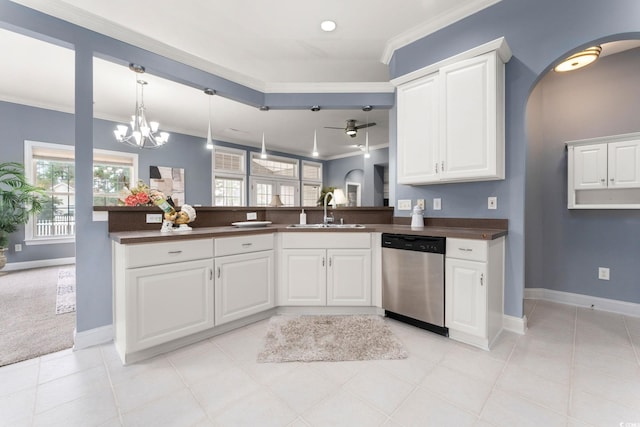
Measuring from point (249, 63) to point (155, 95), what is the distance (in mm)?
1924

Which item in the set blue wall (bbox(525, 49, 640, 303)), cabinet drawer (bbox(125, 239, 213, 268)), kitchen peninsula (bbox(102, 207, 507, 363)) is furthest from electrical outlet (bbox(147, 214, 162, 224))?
blue wall (bbox(525, 49, 640, 303))

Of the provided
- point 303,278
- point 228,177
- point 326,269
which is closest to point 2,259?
point 228,177

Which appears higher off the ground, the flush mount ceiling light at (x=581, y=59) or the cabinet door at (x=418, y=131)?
the flush mount ceiling light at (x=581, y=59)

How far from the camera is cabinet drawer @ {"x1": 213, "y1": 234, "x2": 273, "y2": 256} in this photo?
7.59 ft

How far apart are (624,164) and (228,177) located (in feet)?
22.6

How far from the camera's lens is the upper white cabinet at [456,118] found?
224 centimetres

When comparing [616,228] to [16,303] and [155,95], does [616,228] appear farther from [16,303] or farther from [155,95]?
[16,303]

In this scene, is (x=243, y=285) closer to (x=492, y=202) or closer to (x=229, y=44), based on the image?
(x=492, y=202)

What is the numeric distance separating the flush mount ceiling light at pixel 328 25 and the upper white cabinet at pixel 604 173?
280 centimetres

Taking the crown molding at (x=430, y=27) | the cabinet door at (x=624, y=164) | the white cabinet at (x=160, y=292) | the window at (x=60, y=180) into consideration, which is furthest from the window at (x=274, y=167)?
the cabinet door at (x=624, y=164)

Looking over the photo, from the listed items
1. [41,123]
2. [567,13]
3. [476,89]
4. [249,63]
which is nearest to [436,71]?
[476,89]

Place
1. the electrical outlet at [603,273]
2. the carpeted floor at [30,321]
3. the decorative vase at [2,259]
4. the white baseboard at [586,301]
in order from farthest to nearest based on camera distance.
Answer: the decorative vase at [2,259]
the electrical outlet at [603,273]
the white baseboard at [586,301]
the carpeted floor at [30,321]

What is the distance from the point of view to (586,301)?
2908mm

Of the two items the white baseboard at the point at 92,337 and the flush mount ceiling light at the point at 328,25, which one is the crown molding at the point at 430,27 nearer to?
the flush mount ceiling light at the point at 328,25
